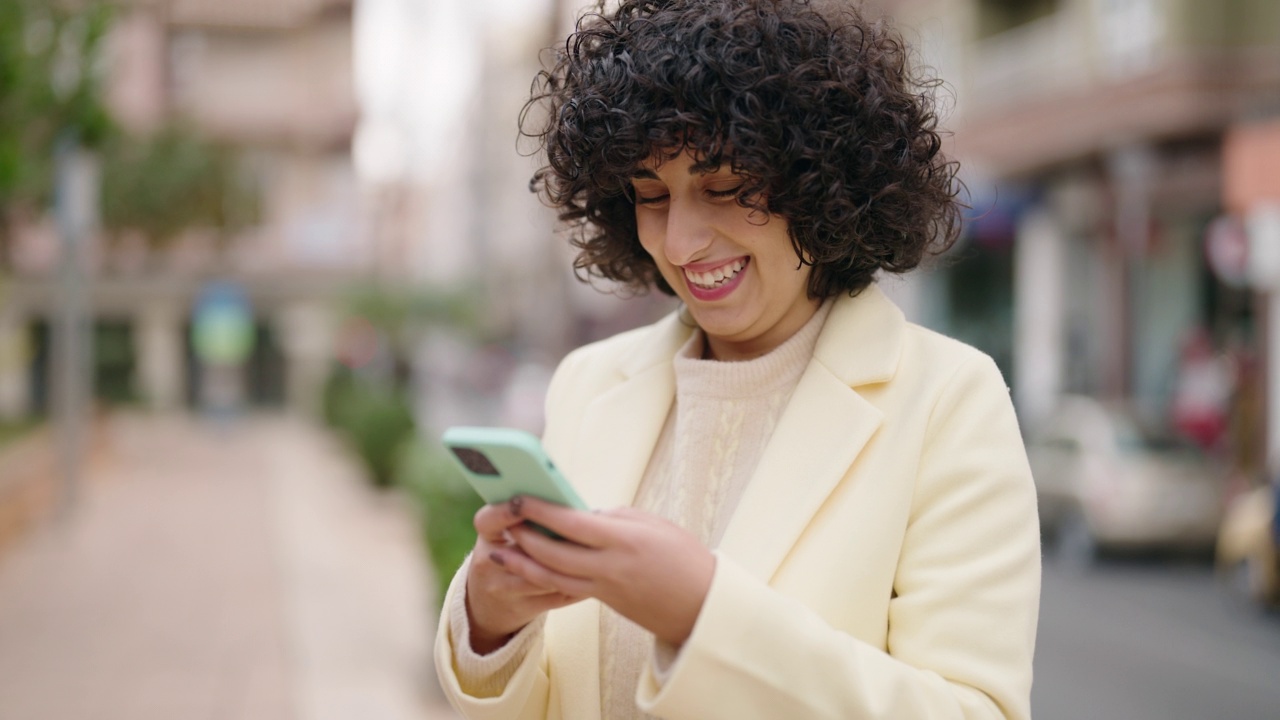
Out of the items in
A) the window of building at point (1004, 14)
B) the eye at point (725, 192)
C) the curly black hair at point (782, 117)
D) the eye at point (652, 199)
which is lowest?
the eye at point (652, 199)

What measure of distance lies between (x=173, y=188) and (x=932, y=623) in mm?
29971

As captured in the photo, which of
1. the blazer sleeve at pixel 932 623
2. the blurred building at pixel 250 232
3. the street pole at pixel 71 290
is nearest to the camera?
the blazer sleeve at pixel 932 623

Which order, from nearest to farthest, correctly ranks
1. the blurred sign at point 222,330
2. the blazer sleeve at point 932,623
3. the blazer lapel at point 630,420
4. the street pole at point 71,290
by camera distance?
the blazer sleeve at point 932,623 < the blazer lapel at point 630,420 < the street pole at point 71,290 < the blurred sign at point 222,330

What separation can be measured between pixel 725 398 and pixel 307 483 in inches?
608

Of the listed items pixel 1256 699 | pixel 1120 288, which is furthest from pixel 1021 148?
pixel 1256 699

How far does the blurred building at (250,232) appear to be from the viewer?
3269 cm

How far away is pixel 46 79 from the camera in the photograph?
8875mm

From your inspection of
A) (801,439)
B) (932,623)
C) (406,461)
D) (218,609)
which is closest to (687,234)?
(801,439)

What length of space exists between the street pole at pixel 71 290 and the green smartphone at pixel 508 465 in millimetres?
10249

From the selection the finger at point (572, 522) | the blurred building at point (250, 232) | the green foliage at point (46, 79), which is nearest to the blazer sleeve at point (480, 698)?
the finger at point (572, 522)

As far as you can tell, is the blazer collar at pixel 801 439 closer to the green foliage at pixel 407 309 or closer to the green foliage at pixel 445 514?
the green foliage at pixel 445 514

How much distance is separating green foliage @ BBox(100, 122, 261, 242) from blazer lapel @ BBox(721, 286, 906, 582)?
1108 inches

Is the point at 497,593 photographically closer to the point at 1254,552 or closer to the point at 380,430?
the point at 1254,552

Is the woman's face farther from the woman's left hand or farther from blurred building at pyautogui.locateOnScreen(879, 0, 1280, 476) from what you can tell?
blurred building at pyautogui.locateOnScreen(879, 0, 1280, 476)
